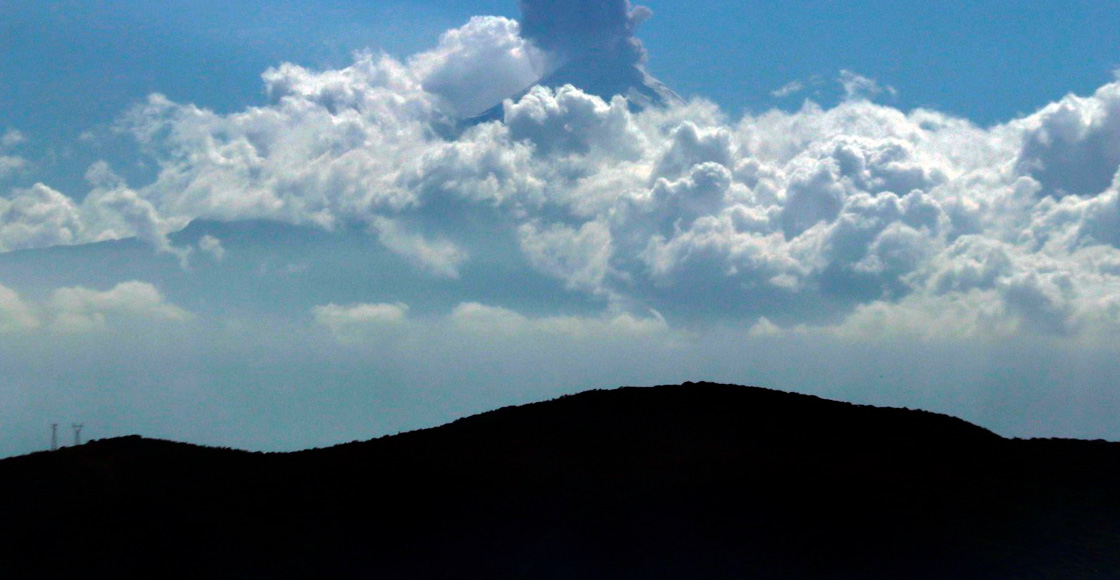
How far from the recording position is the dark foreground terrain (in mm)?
35875

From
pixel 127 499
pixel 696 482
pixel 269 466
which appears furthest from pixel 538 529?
pixel 127 499

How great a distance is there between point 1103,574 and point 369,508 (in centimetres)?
2687

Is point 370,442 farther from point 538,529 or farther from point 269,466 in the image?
point 538,529

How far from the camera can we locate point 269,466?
44375 millimetres

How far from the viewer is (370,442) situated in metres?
45.8

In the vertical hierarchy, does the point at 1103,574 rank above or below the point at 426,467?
below

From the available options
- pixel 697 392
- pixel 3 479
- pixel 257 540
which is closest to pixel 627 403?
pixel 697 392

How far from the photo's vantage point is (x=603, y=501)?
126 feet

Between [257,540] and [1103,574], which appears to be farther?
[257,540]

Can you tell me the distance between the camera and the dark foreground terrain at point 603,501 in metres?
35.9

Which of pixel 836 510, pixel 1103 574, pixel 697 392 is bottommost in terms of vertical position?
pixel 1103 574

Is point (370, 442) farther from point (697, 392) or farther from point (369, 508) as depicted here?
point (697, 392)

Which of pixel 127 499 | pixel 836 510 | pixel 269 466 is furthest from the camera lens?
pixel 269 466

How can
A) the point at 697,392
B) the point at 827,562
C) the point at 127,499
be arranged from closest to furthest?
the point at 827,562, the point at 127,499, the point at 697,392
